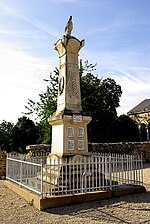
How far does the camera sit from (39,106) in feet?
73.8

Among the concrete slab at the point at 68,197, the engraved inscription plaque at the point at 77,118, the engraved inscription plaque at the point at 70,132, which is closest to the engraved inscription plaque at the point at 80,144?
the engraved inscription plaque at the point at 70,132

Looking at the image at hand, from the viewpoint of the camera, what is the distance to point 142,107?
39.3m

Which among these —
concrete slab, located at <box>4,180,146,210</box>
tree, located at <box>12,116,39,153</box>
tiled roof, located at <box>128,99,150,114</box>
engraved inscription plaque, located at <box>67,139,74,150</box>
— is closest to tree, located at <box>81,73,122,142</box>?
tree, located at <box>12,116,39,153</box>

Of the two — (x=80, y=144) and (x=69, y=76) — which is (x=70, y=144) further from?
(x=69, y=76)

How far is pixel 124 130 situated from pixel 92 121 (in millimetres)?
6979

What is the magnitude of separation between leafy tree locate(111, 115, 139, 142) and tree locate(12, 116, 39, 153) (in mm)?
7989

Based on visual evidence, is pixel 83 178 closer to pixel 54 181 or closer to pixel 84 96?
pixel 54 181

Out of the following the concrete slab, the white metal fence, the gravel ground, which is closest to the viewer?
the gravel ground

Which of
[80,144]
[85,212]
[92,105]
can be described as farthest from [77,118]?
[92,105]

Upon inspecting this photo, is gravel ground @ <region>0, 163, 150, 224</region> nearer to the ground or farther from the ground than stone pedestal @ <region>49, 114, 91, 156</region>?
nearer to the ground

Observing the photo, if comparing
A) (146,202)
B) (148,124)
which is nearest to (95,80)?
(148,124)

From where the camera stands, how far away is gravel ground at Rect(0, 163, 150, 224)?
5.16 meters

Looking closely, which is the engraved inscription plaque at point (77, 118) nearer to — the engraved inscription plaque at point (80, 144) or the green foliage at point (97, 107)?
the engraved inscription plaque at point (80, 144)

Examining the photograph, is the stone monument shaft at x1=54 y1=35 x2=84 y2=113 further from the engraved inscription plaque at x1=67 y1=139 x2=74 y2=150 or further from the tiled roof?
the tiled roof
